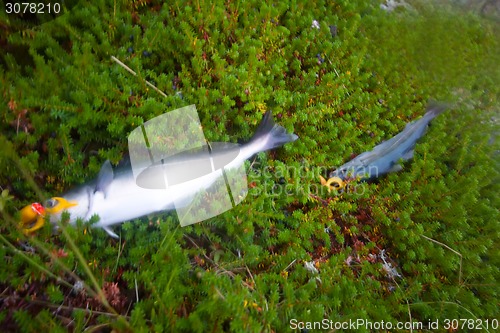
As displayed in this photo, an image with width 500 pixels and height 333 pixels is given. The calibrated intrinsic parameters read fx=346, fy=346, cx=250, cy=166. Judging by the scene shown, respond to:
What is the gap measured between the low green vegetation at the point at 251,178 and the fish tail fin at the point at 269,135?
0.09 m

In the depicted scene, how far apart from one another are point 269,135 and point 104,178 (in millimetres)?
1480

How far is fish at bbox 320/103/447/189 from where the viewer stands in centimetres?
347

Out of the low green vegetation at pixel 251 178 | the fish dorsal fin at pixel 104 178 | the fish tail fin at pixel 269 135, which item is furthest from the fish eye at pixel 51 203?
the fish tail fin at pixel 269 135

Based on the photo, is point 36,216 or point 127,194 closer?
point 36,216

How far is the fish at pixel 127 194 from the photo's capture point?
2.41 metres

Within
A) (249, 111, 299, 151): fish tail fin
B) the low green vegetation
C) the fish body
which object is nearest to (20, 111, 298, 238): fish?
the low green vegetation

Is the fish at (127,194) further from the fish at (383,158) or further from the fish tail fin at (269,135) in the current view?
the fish at (383,158)

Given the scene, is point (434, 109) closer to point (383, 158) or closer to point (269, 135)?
point (383, 158)

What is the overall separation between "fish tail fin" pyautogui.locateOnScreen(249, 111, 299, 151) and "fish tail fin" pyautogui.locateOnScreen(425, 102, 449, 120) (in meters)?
1.99

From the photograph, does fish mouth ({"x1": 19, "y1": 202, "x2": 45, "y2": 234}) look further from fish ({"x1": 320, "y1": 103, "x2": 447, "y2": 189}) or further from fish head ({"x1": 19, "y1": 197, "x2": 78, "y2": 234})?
fish ({"x1": 320, "y1": 103, "x2": 447, "y2": 189})

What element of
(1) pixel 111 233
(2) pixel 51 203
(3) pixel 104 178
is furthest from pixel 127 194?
(2) pixel 51 203

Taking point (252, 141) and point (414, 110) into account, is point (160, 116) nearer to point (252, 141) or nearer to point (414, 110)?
point (252, 141)

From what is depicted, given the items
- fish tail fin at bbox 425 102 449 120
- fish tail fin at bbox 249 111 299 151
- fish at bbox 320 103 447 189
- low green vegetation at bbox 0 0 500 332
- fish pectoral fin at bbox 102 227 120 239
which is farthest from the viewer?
fish tail fin at bbox 425 102 449 120

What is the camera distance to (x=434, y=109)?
4.23 m
